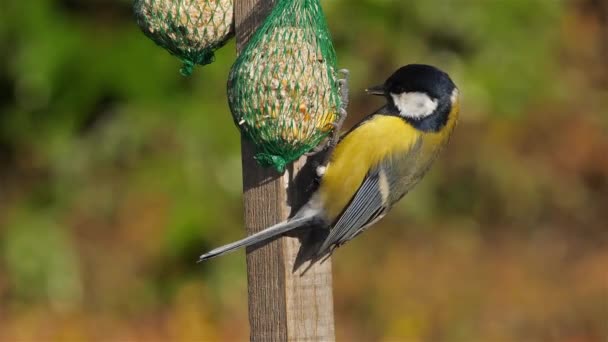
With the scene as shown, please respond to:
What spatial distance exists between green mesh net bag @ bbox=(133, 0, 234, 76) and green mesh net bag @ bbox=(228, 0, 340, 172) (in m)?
0.20

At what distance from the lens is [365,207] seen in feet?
11.1

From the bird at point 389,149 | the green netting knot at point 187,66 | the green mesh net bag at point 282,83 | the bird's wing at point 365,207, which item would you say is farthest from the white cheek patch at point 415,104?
the green netting knot at point 187,66

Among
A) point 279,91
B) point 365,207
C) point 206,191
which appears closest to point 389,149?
point 365,207

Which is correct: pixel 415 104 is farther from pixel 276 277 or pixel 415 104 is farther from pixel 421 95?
pixel 276 277

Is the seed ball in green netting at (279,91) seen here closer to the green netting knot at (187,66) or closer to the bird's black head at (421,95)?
the green netting knot at (187,66)

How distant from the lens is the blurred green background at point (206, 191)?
20.1 ft

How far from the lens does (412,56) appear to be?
6652mm

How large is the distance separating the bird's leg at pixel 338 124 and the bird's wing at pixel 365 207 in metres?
0.19

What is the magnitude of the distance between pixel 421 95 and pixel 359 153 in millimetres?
319

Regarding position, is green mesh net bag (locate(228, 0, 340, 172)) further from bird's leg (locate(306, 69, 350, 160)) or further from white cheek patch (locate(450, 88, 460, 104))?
white cheek patch (locate(450, 88, 460, 104))

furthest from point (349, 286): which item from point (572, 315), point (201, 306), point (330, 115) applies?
point (330, 115)

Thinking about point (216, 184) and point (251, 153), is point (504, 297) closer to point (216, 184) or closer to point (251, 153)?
point (216, 184)

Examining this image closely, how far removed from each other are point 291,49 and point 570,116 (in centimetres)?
519

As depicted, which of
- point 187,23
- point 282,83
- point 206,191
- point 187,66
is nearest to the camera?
point 282,83
